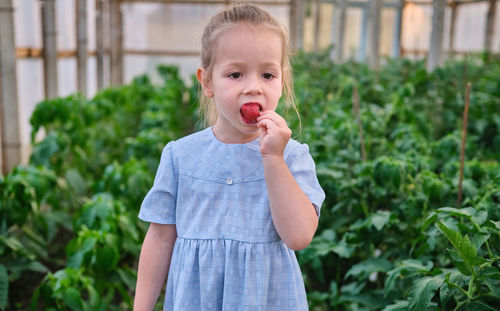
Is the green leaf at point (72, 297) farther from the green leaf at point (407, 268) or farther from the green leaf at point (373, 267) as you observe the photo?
the green leaf at point (407, 268)

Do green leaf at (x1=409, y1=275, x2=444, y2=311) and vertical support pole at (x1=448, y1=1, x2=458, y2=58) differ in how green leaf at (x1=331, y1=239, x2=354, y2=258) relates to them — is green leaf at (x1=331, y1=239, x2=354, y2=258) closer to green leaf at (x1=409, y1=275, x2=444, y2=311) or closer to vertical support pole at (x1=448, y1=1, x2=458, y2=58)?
green leaf at (x1=409, y1=275, x2=444, y2=311)

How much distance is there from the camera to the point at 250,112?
1.21 meters

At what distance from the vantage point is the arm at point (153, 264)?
4.47 ft

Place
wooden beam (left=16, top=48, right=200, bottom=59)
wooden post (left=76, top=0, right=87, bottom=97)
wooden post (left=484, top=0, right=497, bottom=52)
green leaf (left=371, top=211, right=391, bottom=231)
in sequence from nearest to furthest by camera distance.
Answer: green leaf (left=371, top=211, right=391, bottom=231)
wooden beam (left=16, top=48, right=200, bottom=59)
wooden post (left=76, top=0, right=87, bottom=97)
wooden post (left=484, top=0, right=497, bottom=52)

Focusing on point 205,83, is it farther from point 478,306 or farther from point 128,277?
point 128,277

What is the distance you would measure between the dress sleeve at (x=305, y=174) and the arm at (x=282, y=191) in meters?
0.05

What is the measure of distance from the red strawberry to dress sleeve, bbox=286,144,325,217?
5.8 inches

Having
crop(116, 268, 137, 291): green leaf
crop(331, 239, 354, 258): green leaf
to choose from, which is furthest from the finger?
crop(116, 268, 137, 291): green leaf

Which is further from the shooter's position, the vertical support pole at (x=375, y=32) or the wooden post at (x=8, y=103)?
the vertical support pole at (x=375, y=32)

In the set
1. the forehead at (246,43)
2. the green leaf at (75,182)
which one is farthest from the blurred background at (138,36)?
the forehead at (246,43)

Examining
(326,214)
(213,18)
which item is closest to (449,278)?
(213,18)

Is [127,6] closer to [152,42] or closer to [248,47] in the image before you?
[152,42]

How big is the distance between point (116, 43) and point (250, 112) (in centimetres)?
1669

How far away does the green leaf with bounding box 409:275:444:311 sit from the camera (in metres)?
1.45
